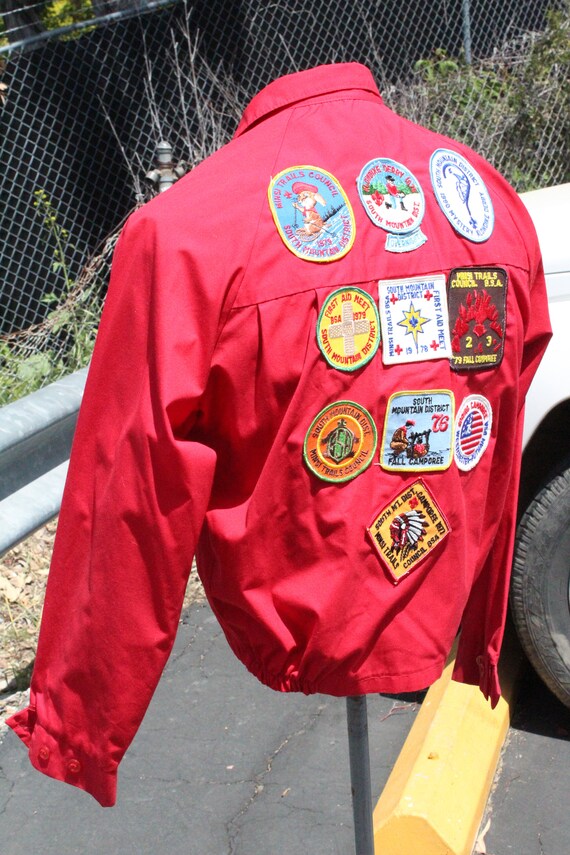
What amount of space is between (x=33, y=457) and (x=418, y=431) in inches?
78.7

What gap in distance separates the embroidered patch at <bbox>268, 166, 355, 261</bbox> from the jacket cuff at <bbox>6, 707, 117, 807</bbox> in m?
0.87

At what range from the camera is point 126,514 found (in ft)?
4.70

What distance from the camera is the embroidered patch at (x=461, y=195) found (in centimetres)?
155

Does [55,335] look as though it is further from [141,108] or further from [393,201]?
[393,201]

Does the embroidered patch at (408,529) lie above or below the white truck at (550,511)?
above

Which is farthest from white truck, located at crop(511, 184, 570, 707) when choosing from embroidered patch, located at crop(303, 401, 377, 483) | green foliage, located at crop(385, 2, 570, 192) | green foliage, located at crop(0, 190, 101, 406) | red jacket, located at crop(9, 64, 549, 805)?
green foliage, located at crop(385, 2, 570, 192)

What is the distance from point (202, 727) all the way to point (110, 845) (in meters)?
0.59

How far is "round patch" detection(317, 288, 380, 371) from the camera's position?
1430mm

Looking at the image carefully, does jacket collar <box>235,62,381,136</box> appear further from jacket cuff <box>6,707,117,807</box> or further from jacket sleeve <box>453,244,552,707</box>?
jacket cuff <box>6,707,117,807</box>

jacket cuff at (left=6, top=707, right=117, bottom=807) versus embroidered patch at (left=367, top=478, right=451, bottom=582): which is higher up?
embroidered patch at (left=367, top=478, right=451, bottom=582)

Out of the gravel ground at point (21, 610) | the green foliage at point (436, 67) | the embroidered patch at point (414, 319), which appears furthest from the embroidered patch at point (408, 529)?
the green foliage at point (436, 67)

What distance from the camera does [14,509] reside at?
310 cm

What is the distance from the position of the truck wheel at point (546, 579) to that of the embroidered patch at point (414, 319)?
5.16 ft

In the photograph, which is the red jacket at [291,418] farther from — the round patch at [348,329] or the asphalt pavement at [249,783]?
the asphalt pavement at [249,783]
